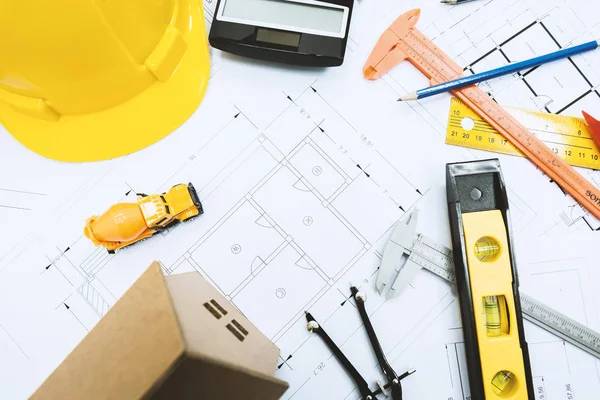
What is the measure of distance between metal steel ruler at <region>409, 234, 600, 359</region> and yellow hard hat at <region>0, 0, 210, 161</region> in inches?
20.8

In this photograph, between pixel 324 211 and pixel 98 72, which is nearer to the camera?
pixel 98 72

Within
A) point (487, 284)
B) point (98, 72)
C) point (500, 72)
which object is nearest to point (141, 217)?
point (98, 72)

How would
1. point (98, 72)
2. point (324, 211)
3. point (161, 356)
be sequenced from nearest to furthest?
1. point (161, 356)
2. point (98, 72)
3. point (324, 211)

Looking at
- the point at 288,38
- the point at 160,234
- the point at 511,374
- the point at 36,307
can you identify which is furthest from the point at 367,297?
the point at 36,307

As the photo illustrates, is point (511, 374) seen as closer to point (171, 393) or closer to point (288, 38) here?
point (171, 393)

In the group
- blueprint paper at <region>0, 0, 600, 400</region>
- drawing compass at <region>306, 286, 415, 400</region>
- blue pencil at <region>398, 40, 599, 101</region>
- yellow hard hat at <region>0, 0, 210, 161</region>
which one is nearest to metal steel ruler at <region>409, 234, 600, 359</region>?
blueprint paper at <region>0, 0, 600, 400</region>

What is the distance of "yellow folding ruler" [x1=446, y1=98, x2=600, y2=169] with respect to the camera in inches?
39.8

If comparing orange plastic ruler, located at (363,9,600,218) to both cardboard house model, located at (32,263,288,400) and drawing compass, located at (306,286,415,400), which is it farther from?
cardboard house model, located at (32,263,288,400)

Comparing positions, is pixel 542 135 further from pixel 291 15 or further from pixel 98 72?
pixel 98 72

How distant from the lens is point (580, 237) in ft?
3.26

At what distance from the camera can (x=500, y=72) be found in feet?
3.36

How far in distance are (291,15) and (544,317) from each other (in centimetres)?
71

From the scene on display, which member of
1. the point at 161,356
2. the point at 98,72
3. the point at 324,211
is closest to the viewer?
the point at 161,356

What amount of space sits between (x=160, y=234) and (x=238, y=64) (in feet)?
1.19
